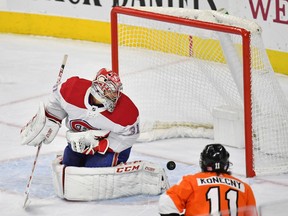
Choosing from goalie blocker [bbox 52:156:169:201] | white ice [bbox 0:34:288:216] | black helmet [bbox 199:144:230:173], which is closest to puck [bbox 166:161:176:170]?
goalie blocker [bbox 52:156:169:201]

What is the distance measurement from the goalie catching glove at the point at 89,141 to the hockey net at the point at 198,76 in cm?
86

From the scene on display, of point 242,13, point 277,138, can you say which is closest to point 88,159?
point 277,138

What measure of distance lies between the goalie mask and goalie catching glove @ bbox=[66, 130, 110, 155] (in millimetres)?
146

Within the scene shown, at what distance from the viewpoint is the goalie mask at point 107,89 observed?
5777mm

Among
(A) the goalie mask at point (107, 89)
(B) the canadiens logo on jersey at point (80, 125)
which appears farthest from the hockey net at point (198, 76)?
(B) the canadiens logo on jersey at point (80, 125)

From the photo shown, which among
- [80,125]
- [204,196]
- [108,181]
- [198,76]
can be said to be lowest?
[204,196]

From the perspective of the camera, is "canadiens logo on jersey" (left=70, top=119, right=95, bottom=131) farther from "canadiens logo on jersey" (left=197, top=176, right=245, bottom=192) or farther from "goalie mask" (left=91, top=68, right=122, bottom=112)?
"canadiens logo on jersey" (left=197, top=176, right=245, bottom=192)

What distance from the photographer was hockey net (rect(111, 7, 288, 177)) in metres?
6.28

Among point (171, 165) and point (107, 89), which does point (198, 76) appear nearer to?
point (171, 165)

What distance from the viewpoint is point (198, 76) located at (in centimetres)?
706

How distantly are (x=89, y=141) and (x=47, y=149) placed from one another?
121cm

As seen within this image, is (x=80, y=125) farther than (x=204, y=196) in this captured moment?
Yes

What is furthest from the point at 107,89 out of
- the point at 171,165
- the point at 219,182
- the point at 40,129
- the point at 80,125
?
the point at 219,182

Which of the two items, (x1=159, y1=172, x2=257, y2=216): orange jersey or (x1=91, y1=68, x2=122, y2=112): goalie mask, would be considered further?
(x1=91, y1=68, x2=122, y2=112): goalie mask
